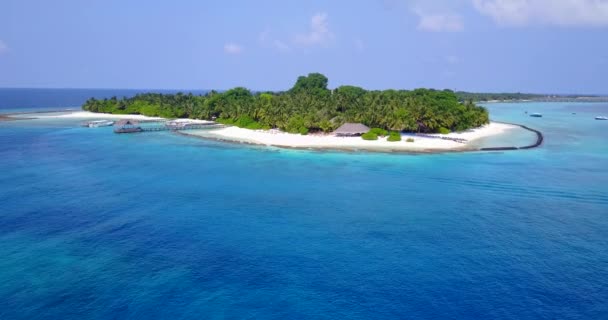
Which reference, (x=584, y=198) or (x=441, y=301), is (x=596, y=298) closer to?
(x=441, y=301)

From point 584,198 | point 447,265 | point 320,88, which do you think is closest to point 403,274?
point 447,265

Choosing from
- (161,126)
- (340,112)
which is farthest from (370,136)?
(161,126)

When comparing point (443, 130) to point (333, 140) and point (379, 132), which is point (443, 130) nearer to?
point (379, 132)

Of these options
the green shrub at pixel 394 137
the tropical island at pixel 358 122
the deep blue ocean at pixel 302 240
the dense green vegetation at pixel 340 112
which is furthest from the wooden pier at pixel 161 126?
the green shrub at pixel 394 137

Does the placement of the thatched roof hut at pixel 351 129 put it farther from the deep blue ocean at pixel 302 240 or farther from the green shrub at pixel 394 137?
the deep blue ocean at pixel 302 240

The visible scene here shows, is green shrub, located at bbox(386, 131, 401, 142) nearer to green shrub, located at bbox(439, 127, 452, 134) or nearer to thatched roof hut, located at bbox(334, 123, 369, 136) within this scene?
thatched roof hut, located at bbox(334, 123, 369, 136)

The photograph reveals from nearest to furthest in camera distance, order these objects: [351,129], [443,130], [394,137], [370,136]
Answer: [394,137]
[370,136]
[351,129]
[443,130]
